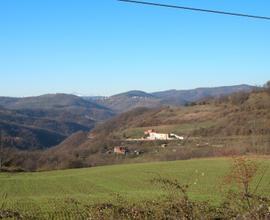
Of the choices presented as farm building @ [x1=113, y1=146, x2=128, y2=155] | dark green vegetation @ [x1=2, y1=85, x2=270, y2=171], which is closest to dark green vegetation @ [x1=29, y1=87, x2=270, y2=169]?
dark green vegetation @ [x1=2, y1=85, x2=270, y2=171]

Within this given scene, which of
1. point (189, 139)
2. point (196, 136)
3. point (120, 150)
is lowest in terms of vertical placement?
point (120, 150)

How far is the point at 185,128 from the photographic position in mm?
124438

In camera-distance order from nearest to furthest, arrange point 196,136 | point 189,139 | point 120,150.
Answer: point 120,150 → point 189,139 → point 196,136

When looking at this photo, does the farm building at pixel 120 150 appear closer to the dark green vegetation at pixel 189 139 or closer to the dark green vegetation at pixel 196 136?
the dark green vegetation at pixel 189 139

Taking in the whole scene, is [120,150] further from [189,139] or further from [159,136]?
[159,136]

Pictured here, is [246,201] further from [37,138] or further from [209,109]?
[37,138]

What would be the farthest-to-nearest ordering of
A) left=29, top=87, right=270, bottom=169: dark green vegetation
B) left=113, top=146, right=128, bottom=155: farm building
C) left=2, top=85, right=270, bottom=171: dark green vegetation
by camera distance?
1. left=113, top=146, right=128, bottom=155: farm building
2. left=29, top=87, right=270, bottom=169: dark green vegetation
3. left=2, top=85, right=270, bottom=171: dark green vegetation

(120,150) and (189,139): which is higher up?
(189,139)

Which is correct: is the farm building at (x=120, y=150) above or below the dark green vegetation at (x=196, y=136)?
below

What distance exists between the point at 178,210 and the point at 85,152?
315 ft

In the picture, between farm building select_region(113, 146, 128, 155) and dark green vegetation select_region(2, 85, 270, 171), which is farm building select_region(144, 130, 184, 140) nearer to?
dark green vegetation select_region(2, 85, 270, 171)

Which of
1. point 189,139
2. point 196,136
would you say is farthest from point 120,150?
Answer: point 196,136

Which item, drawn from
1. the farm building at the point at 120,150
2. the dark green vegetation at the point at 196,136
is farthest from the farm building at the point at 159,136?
the farm building at the point at 120,150

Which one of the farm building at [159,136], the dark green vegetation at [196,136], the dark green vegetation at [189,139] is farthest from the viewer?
the farm building at [159,136]
